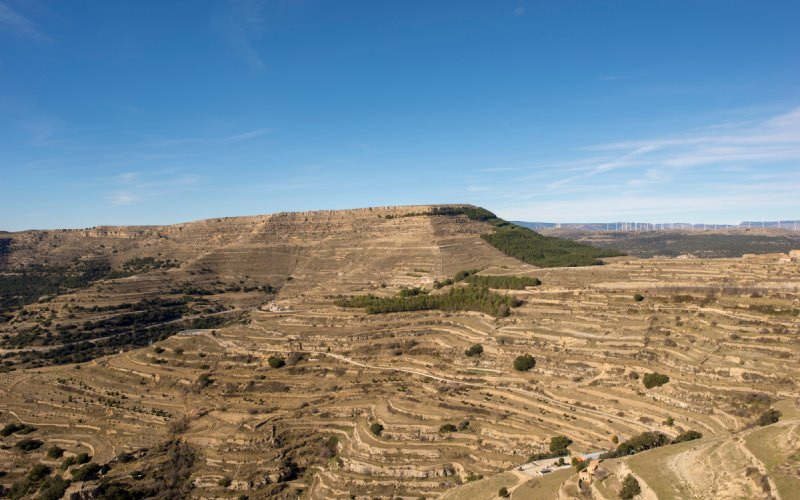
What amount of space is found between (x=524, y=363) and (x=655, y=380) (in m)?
11.6

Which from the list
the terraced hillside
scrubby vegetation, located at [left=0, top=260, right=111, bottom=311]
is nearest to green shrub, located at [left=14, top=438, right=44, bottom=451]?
the terraced hillside

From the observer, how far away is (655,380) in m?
41.1

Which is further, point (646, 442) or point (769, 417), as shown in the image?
point (646, 442)

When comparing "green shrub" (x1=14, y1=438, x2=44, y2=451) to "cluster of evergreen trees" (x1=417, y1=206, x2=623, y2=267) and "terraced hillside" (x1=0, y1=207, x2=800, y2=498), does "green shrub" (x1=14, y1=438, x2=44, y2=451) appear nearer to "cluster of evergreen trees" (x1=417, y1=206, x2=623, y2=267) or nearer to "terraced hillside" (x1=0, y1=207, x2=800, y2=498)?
"terraced hillside" (x1=0, y1=207, x2=800, y2=498)

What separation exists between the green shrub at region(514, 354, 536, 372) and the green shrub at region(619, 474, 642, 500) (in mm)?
24264

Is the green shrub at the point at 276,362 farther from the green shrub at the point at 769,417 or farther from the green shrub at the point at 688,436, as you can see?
the green shrub at the point at 769,417

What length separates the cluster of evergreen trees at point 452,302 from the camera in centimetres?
6188

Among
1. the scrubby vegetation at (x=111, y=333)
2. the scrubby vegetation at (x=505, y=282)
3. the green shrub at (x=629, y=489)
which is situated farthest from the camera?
the scrubby vegetation at (x=111, y=333)

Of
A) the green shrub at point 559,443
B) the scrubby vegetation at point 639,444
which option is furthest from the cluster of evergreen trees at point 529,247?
the scrubby vegetation at point 639,444

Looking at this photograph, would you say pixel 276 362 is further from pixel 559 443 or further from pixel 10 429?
pixel 559 443

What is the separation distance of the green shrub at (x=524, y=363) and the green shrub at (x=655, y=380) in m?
10.4

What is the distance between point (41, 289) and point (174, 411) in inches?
3697

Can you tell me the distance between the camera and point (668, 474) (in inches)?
959

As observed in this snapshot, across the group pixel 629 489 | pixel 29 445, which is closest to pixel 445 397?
pixel 629 489
